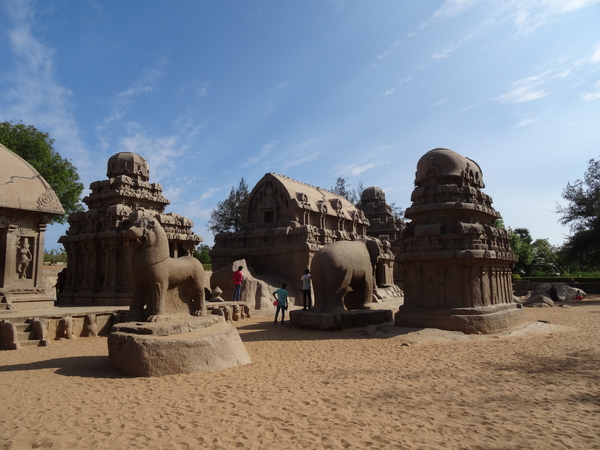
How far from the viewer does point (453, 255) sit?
1093 cm

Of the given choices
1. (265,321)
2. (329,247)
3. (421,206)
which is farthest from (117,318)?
(421,206)

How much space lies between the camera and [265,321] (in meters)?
14.4

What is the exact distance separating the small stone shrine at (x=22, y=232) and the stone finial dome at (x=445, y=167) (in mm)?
11348

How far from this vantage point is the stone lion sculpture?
7566 millimetres

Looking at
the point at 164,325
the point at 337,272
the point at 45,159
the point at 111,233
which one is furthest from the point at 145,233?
the point at 45,159

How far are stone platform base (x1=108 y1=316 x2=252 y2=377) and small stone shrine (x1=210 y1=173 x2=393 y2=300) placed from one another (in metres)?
11.2

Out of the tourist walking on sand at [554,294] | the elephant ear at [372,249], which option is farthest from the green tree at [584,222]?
the elephant ear at [372,249]

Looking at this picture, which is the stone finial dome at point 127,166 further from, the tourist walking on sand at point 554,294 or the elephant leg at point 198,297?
the tourist walking on sand at point 554,294

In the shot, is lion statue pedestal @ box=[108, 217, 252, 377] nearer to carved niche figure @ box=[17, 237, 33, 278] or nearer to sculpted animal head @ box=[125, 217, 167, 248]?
sculpted animal head @ box=[125, 217, 167, 248]

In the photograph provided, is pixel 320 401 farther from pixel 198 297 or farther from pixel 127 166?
pixel 127 166

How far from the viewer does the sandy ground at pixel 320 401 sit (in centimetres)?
414

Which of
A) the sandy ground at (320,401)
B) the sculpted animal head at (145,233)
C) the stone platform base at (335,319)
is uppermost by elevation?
the sculpted animal head at (145,233)

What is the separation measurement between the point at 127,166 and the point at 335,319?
39.0 feet

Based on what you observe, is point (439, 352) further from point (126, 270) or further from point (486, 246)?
point (126, 270)
